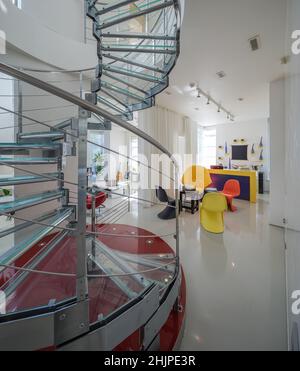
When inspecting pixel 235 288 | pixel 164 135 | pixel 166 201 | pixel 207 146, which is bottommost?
pixel 235 288

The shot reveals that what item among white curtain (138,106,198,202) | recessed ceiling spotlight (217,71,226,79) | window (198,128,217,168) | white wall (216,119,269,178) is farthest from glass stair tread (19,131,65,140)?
window (198,128,217,168)

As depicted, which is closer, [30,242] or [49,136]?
[30,242]

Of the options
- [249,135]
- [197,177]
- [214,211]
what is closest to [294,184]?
[214,211]

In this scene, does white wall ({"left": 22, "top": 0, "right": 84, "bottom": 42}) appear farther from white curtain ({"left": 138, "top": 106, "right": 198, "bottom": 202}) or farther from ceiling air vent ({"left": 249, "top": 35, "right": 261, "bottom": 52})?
ceiling air vent ({"left": 249, "top": 35, "right": 261, "bottom": 52})

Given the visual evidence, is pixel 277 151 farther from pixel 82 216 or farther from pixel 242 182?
pixel 82 216

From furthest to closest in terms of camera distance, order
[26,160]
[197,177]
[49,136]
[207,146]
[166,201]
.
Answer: [207,146] → [197,177] → [166,201] → [49,136] → [26,160]

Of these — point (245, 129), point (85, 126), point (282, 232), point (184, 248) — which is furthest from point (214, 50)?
point (245, 129)

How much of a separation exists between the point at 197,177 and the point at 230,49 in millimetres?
4074

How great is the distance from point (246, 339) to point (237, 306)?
0.34 m

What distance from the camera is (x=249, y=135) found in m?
7.98

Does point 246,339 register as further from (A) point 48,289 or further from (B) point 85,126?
(B) point 85,126

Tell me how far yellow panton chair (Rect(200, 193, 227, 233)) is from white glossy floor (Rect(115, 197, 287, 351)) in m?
0.16

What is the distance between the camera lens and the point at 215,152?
9.26 metres

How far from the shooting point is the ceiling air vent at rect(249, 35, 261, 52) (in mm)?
2550
